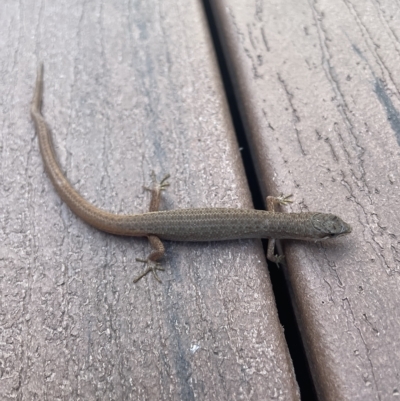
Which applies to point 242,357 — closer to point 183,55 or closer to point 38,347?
point 38,347

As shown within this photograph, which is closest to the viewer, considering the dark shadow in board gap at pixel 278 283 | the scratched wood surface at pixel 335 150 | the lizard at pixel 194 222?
the scratched wood surface at pixel 335 150

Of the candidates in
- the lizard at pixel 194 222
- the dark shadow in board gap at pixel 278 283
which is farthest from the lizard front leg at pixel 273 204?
the dark shadow in board gap at pixel 278 283

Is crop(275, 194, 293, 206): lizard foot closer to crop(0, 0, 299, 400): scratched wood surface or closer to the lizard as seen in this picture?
the lizard

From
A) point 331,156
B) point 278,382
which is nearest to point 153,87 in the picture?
point 331,156

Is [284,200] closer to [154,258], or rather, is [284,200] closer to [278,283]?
[278,283]

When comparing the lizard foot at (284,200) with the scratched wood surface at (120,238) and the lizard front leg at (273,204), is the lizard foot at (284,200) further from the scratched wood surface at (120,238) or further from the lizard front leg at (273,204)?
the scratched wood surface at (120,238)

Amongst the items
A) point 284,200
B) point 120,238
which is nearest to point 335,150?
point 284,200

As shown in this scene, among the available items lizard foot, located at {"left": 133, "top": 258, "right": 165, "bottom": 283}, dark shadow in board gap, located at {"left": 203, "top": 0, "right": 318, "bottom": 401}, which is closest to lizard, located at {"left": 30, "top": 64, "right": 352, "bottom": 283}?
lizard foot, located at {"left": 133, "top": 258, "right": 165, "bottom": 283}
